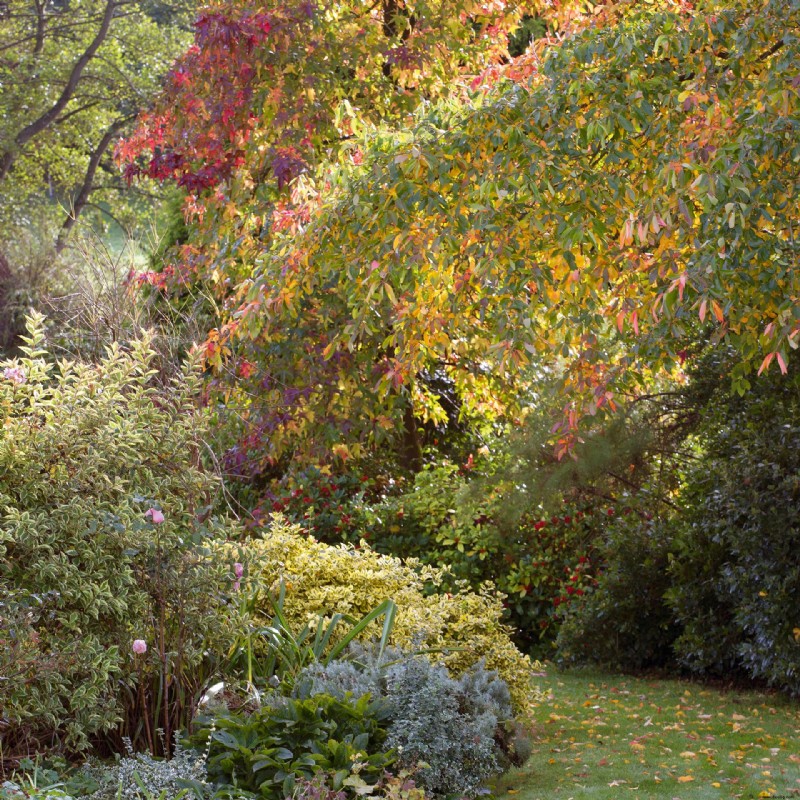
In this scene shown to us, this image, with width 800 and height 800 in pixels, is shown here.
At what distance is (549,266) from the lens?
4898 mm

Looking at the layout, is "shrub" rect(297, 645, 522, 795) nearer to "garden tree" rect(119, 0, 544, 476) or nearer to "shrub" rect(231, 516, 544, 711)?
"shrub" rect(231, 516, 544, 711)

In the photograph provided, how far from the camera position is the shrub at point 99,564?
12.5 feet

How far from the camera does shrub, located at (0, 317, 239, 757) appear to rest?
3803 millimetres

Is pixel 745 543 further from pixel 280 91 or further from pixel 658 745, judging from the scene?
pixel 280 91

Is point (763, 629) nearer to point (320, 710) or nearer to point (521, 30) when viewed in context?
point (320, 710)

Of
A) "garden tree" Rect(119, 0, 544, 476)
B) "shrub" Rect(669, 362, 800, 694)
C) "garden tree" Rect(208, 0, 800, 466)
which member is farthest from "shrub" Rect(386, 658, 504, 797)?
"garden tree" Rect(119, 0, 544, 476)

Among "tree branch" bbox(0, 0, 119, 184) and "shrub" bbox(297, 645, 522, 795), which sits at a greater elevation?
"tree branch" bbox(0, 0, 119, 184)

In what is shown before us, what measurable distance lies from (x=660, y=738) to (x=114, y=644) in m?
2.71

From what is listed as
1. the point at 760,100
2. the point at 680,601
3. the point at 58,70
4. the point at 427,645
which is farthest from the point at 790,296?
the point at 58,70

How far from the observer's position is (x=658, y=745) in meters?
5.11

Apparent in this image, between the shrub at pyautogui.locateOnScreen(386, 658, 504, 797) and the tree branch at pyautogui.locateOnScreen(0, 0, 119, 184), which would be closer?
the shrub at pyautogui.locateOnScreen(386, 658, 504, 797)

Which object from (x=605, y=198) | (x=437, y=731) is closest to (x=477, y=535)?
(x=605, y=198)

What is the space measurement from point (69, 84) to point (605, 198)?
1402 cm

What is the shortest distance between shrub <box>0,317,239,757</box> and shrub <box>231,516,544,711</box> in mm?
543
